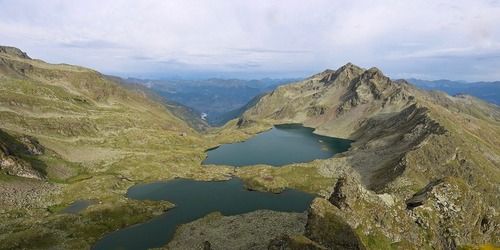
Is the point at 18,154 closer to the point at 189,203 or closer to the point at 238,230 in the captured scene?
the point at 189,203

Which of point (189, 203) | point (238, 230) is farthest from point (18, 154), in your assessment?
point (238, 230)

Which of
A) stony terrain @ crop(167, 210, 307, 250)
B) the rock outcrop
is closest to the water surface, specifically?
stony terrain @ crop(167, 210, 307, 250)

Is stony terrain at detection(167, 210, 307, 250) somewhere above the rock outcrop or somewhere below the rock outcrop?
below

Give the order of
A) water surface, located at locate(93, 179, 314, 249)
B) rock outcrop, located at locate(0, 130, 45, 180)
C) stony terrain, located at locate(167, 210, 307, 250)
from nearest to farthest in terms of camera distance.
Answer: stony terrain, located at locate(167, 210, 307, 250) < water surface, located at locate(93, 179, 314, 249) < rock outcrop, located at locate(0, 130, 45, 180)

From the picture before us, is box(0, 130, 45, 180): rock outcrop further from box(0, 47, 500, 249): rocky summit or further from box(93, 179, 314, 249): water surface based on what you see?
box(93, 179, 314, 249): water surface

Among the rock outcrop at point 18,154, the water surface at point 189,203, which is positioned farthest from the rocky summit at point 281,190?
the water surface at point 189,203

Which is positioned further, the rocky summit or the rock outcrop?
the rock outcrop

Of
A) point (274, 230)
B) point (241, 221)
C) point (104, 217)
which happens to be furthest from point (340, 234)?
point (104, 217)

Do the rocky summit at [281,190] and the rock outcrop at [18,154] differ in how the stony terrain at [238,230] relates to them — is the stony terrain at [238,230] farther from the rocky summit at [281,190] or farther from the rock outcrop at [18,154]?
the rock outcrop at [18,154]
